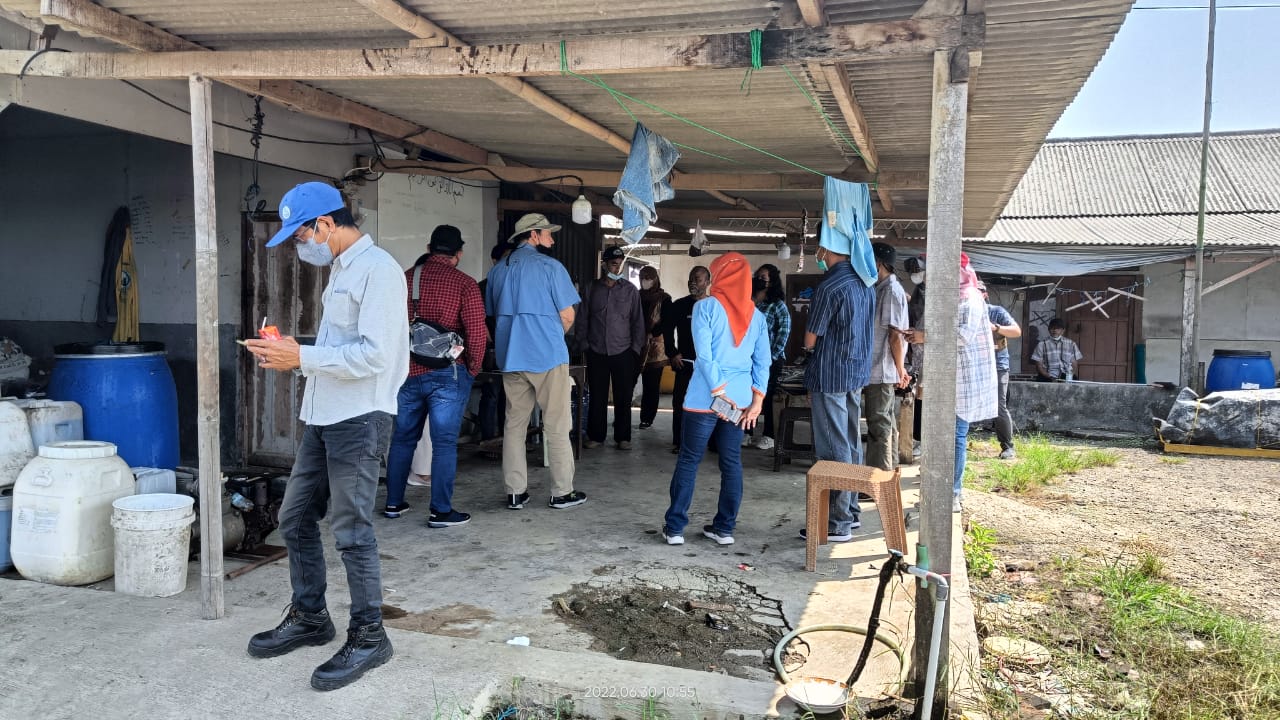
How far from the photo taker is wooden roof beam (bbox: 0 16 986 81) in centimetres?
319

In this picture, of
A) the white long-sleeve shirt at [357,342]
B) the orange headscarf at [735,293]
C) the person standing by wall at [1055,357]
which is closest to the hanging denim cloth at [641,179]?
the orange headscarf at [735,293]

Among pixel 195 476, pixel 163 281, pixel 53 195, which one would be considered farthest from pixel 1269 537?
pixel 53 195

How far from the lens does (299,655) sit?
3.28 meters

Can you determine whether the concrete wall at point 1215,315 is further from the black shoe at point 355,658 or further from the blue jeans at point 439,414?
the black shoe at point 355,658

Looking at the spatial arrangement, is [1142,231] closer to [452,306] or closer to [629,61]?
[452,306]

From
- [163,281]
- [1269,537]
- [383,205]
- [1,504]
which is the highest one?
[383,205]

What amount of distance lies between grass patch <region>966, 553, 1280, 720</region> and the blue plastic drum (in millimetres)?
4560

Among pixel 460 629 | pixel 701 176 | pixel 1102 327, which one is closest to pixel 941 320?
pixel 460 629

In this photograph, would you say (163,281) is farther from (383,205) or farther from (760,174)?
(760,174)

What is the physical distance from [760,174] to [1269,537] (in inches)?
177

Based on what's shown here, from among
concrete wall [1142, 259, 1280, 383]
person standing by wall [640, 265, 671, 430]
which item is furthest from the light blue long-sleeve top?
concrete wall [1142, 259, 1280, 383]

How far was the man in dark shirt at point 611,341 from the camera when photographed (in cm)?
824

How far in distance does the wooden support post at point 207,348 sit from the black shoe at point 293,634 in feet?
1.56

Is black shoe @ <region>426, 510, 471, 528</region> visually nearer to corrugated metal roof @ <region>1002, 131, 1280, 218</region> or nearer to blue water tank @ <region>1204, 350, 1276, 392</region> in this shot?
blue water tank @ <region>1204, 350, 1276, 392</region>
